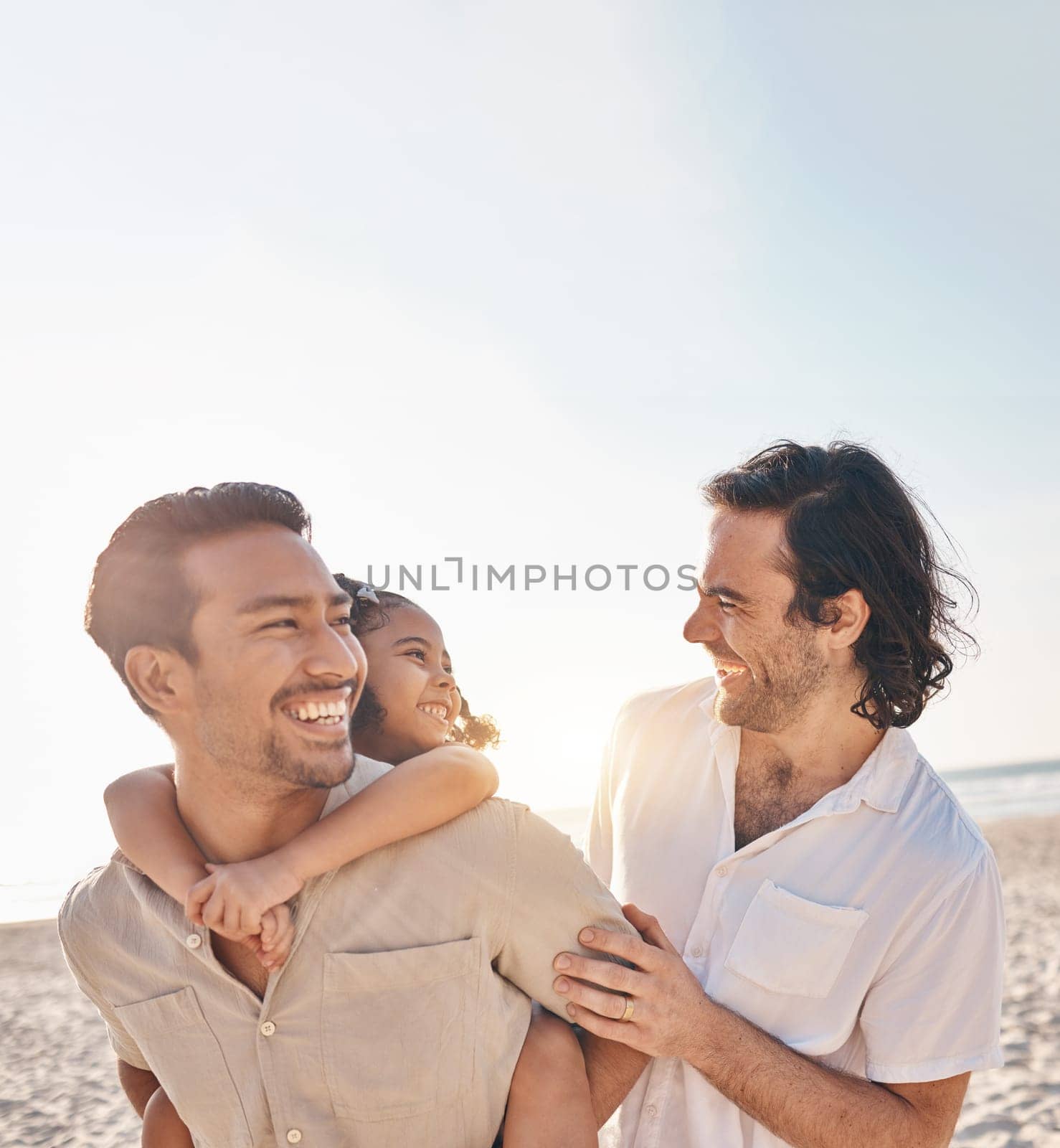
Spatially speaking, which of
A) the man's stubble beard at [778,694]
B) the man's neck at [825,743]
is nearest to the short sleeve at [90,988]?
the man's stubble beard at [778,694]

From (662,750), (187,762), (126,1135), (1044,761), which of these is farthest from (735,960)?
(1044,761)

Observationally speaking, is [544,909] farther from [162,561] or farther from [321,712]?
[162,561]

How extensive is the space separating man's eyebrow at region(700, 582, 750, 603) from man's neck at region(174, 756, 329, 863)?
4.71ft

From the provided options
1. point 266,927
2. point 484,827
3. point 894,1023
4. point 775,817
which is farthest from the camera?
point 775,817

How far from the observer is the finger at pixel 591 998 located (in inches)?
89.9

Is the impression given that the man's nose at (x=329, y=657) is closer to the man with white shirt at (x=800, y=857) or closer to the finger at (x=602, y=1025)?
the man with white shirt at (x=800, y=857)

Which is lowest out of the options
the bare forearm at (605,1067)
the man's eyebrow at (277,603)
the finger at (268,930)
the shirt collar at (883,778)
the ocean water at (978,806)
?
the ocean water at (978,806)

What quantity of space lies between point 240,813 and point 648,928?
3.40 ft

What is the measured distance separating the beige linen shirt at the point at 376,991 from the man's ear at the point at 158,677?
43 cm

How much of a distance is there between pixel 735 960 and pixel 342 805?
1.16 metres

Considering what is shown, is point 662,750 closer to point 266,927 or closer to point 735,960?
point 735,960

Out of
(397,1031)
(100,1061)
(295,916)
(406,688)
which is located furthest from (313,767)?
(100,1061)

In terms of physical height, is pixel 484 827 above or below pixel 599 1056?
above

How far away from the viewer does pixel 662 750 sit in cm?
336
